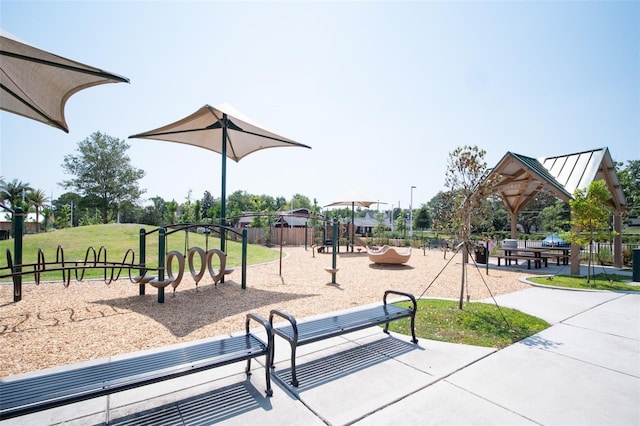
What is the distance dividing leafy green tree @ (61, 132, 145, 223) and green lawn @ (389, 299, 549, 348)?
4384cm

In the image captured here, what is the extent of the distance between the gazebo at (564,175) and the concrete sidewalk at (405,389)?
874 centimetres

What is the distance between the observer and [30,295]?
23.3 feet

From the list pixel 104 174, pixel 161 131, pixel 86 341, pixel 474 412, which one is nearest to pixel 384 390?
pixel 474 412

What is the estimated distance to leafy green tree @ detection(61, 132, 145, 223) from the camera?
38875mm

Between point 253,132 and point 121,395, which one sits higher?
point 253,132

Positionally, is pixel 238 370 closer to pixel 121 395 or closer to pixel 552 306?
pixel 121 395

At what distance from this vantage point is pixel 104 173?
129ft

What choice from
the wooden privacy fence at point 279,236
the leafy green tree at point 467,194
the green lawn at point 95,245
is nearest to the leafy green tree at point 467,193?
the leafy green tree at point 467,194

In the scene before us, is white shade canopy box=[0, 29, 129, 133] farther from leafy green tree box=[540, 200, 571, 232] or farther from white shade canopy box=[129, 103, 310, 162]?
leafy green tree box=[540, 200, 571, 232]

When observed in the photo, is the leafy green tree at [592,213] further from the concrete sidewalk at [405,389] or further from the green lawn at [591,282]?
the concrete sidewalk at [405,389]

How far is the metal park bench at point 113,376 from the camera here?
2.32 metres

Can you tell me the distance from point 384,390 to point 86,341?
4215mm

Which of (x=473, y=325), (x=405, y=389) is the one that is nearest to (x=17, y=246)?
(x=405, y=389)

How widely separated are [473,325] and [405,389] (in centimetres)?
272
